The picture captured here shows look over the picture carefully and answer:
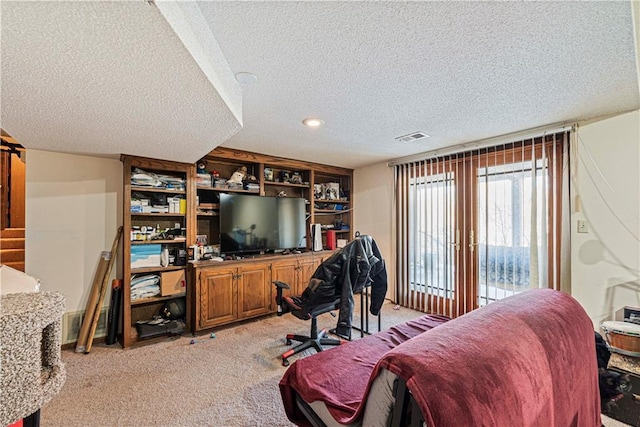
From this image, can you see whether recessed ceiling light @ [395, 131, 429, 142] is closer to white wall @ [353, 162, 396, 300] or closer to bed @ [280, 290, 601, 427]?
white wall @ [353, 162, 396, 300]

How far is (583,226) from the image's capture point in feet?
8.68

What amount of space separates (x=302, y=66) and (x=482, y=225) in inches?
110

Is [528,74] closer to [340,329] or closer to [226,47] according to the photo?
[226,47]

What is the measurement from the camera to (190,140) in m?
2.49

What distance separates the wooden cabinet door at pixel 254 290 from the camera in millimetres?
3494

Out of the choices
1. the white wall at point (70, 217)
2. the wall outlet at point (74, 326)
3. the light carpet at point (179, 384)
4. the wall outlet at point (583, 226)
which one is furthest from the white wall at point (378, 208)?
the wall outlet at point (74, 326)

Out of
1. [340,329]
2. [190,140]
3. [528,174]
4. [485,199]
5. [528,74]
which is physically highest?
[528,74]

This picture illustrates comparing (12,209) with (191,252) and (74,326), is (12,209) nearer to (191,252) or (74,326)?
(74,326)

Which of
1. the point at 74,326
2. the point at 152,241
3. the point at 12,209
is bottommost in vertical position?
the point at 74,326

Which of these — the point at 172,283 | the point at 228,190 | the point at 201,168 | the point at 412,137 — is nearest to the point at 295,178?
the point at 228,190

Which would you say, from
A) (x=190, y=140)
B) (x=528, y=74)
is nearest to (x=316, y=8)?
(x=528, y=74)

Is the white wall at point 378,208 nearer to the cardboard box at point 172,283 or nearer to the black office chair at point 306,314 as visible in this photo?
the black office chair at point 306,314

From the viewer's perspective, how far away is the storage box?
308 cm

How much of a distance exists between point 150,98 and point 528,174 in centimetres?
349
